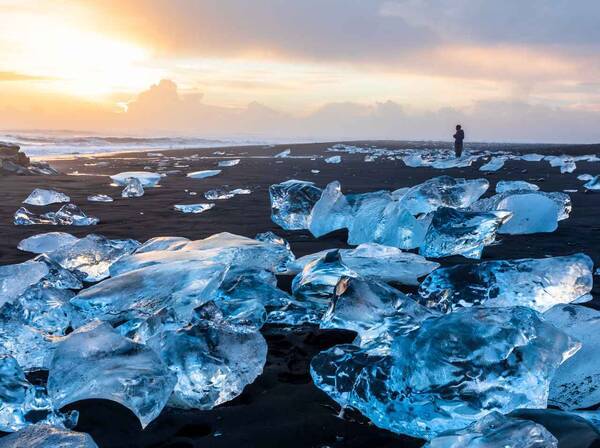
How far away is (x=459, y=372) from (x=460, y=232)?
2.01 m

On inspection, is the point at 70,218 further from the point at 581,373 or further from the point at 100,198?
the point at 581,373

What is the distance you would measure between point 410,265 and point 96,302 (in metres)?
1.70

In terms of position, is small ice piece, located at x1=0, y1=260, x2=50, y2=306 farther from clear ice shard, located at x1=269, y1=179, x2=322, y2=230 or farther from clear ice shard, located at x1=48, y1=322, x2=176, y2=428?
clear ice shard, located at x1=269, y1=179, x2=322, y2=230

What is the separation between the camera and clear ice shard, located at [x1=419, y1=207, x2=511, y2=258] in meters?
3.30

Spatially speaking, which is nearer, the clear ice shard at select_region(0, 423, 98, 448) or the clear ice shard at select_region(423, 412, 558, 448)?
the clear ice shard at select_region(423, 412, 558, 448)

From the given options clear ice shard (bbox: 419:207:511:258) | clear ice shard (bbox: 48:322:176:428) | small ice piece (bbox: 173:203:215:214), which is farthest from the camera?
small ice piece (bbox: 173:203:215:214)

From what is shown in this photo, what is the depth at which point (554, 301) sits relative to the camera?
7.39 ft

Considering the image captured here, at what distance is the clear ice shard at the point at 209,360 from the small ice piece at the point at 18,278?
36.4 inches

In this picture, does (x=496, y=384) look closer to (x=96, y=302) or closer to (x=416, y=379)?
(x=416, y=379)

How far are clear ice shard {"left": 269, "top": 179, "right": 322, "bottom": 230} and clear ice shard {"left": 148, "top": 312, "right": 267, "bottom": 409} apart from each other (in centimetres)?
264

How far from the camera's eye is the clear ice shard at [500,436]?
103cm

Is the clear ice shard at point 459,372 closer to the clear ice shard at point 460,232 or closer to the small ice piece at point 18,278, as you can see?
the small ice piece at point 18,278

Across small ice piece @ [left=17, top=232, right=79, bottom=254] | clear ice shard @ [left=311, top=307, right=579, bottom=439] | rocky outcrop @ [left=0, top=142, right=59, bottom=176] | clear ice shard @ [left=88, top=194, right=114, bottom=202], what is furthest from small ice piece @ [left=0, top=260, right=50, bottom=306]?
rocky outcrop @ [left=0, top=142, right=59, bottom=176]

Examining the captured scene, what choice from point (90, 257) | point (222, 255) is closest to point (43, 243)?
point (90, 257)
